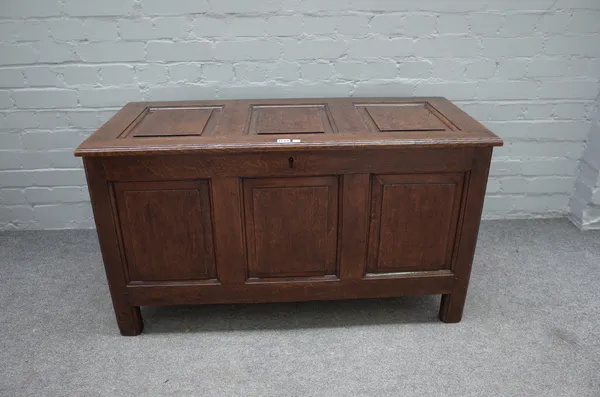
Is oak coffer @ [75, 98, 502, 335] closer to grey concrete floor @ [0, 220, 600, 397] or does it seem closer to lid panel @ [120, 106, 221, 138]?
lid panel @ [120, 106, 221, 138]

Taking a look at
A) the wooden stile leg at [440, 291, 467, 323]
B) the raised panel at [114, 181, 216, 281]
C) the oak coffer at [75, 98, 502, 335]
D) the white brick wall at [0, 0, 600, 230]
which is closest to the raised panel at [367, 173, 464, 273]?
the oak coffer at [75, 98, 502, 335]

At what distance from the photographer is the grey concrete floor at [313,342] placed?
5.04 ft

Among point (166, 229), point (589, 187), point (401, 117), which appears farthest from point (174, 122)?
point (589, 187)

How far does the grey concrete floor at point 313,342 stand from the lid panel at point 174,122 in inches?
30.2

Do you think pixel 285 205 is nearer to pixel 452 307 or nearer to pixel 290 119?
pixel 290 119

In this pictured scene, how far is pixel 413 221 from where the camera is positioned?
5.46ft

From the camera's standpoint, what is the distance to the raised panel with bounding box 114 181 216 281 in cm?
156

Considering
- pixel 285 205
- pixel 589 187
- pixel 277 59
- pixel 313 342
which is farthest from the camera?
pixel 589 187

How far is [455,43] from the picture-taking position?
7.16 feet

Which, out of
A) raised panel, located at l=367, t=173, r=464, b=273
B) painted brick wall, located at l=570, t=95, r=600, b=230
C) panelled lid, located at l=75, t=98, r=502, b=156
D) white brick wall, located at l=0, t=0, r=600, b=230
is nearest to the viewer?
panelled lid, located at l=75, t=98, r=502, b=156

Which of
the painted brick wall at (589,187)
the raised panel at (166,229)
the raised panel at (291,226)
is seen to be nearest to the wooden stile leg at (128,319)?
the raised panel at (166,229)

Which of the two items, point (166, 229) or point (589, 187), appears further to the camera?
point (589, 187)

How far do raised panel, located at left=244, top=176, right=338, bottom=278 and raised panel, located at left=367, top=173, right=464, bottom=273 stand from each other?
161 mm

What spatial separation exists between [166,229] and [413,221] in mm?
897
